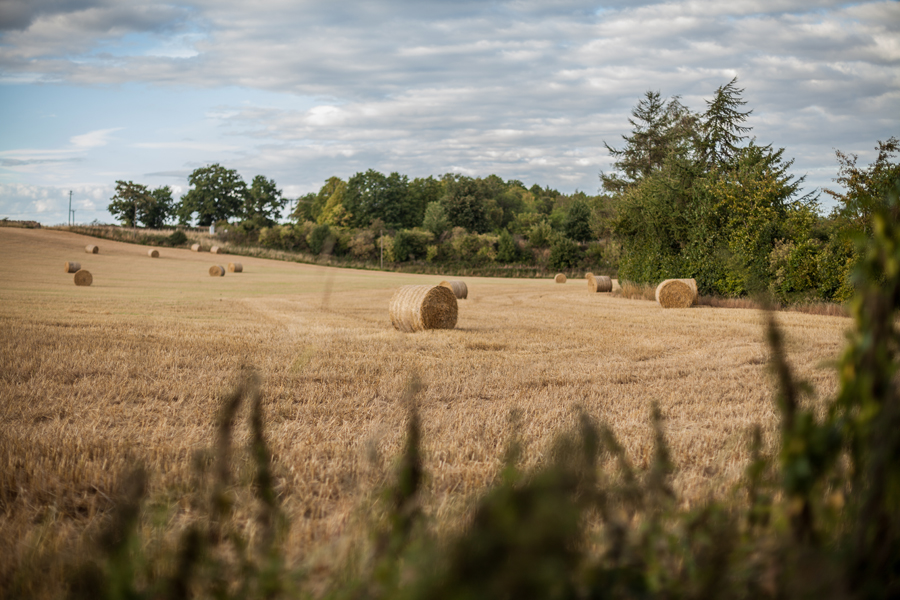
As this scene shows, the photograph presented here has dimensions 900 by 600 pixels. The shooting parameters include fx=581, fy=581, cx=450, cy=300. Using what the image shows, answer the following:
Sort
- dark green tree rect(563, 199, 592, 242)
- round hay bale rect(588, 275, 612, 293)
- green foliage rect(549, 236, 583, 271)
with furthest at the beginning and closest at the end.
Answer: dark green tree rect(563, 199, 592, 242), green foliage rect(549, 236, 583, 271), round hay bale rect(588, 275, 612, 293)

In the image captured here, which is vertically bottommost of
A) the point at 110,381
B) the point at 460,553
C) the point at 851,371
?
the point at 110,381

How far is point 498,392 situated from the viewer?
7.39 m

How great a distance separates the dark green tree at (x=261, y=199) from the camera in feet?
344

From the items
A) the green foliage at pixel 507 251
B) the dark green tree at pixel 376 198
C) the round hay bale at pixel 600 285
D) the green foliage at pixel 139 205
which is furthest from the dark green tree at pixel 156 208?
the round hay bale at pixel 600 285

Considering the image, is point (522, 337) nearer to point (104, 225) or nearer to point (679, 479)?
point (679, 479)

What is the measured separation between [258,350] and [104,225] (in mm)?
76059

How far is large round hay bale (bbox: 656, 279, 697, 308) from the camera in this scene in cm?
2209

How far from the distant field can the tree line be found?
178 centimetres

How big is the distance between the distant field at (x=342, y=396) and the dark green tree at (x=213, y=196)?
96.0m

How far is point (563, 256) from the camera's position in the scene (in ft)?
227

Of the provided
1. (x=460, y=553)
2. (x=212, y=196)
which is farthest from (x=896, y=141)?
(x=212, y=196)

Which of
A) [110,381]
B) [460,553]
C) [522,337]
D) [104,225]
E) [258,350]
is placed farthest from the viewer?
[104,225]

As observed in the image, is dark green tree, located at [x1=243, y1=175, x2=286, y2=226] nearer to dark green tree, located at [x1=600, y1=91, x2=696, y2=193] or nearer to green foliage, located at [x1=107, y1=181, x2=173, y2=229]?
green foliage, located at [x1=107, y1=181, x2=173, y2=229]

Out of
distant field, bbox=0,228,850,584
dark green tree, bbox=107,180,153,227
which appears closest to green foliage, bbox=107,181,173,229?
dark green tree, bbox=107,180,153,227
